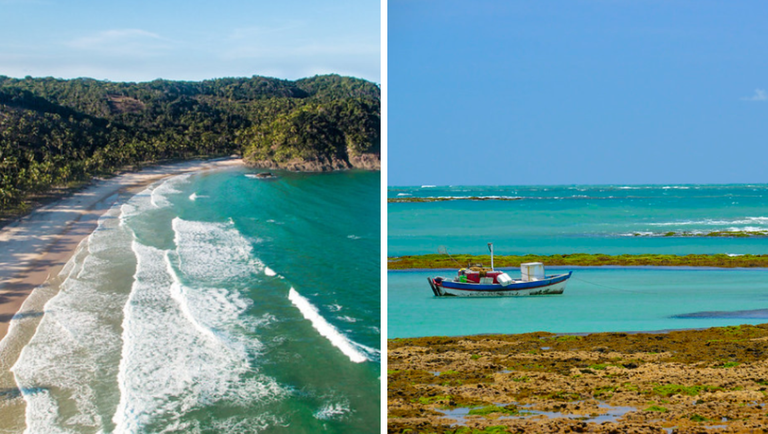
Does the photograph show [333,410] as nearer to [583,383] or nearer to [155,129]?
[583,383]

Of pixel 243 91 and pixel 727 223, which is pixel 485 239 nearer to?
pixel 727 223

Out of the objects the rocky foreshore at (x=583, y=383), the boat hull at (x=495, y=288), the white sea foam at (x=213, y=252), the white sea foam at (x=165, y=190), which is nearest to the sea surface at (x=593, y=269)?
the boat hull at (x=495, y=288)

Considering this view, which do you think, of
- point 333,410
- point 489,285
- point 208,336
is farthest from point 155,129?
point 333,410

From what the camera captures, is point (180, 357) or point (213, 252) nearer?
point (180, 357)

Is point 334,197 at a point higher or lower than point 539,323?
higher

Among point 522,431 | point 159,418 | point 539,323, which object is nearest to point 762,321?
point 539,323

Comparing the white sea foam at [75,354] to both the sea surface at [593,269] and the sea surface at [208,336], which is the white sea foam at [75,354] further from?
the sea surface at [593,269]

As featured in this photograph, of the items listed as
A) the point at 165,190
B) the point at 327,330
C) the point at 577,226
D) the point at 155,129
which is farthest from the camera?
the point at 155,129
